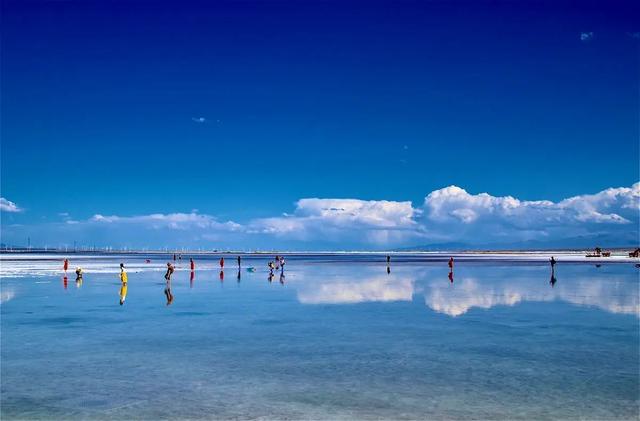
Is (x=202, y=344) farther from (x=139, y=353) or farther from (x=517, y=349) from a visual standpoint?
(x=517, y=349)

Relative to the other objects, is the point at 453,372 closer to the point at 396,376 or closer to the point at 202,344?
the point at 396,376

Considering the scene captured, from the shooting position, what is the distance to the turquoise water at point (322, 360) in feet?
34.2

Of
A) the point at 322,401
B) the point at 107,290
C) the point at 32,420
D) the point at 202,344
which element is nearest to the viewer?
the point at 32,420

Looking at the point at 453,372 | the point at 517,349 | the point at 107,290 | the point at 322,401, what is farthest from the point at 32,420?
the point at 107,290

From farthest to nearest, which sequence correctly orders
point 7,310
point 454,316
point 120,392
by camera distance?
point 7,310 < point 454,316 < point 120,392

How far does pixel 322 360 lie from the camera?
569 inches

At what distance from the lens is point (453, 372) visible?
515 inches

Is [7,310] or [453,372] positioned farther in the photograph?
[7,310]

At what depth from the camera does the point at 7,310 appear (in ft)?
82.2

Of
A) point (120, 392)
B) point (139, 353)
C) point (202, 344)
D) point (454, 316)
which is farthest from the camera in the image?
point (454, 316)

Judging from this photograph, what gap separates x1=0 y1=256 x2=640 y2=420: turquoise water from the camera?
10414 millimetres

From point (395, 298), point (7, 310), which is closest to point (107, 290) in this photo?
point (7, 310)

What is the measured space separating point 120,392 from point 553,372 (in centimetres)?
1009

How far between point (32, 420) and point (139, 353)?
19.1 feet
